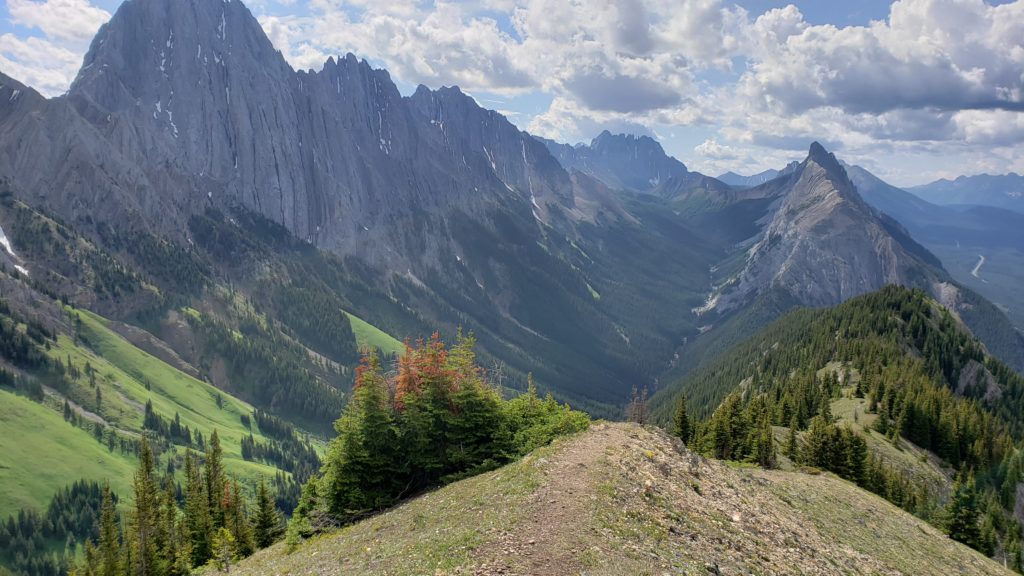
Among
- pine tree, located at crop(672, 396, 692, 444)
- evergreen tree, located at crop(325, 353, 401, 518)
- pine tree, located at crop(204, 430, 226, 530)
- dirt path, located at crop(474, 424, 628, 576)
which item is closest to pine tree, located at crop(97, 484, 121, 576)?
pine tree, located at crop(204, 430, 226, 530)

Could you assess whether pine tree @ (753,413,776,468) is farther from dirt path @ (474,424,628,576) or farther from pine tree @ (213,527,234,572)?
pine tree @ (213,527,234,572)

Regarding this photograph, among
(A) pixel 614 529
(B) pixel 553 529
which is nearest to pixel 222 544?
(B) pixel 553 529

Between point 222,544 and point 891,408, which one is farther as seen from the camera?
point 891,408

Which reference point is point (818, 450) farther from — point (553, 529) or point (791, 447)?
point (553, 529)

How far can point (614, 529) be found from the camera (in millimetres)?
28812

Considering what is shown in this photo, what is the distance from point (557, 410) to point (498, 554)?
3123 cm

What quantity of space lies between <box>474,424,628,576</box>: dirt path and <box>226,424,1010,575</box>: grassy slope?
0.23 ft

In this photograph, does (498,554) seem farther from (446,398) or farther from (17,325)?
(17,325)

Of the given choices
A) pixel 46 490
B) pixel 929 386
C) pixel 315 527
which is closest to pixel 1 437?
pixel 46 490

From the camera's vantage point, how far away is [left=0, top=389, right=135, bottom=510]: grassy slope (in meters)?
136

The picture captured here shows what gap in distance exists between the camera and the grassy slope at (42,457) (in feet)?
445

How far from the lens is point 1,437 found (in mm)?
144250

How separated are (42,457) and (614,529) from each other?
178m

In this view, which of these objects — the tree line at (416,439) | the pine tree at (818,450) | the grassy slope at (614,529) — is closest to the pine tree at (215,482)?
the tree line at (416,439)
